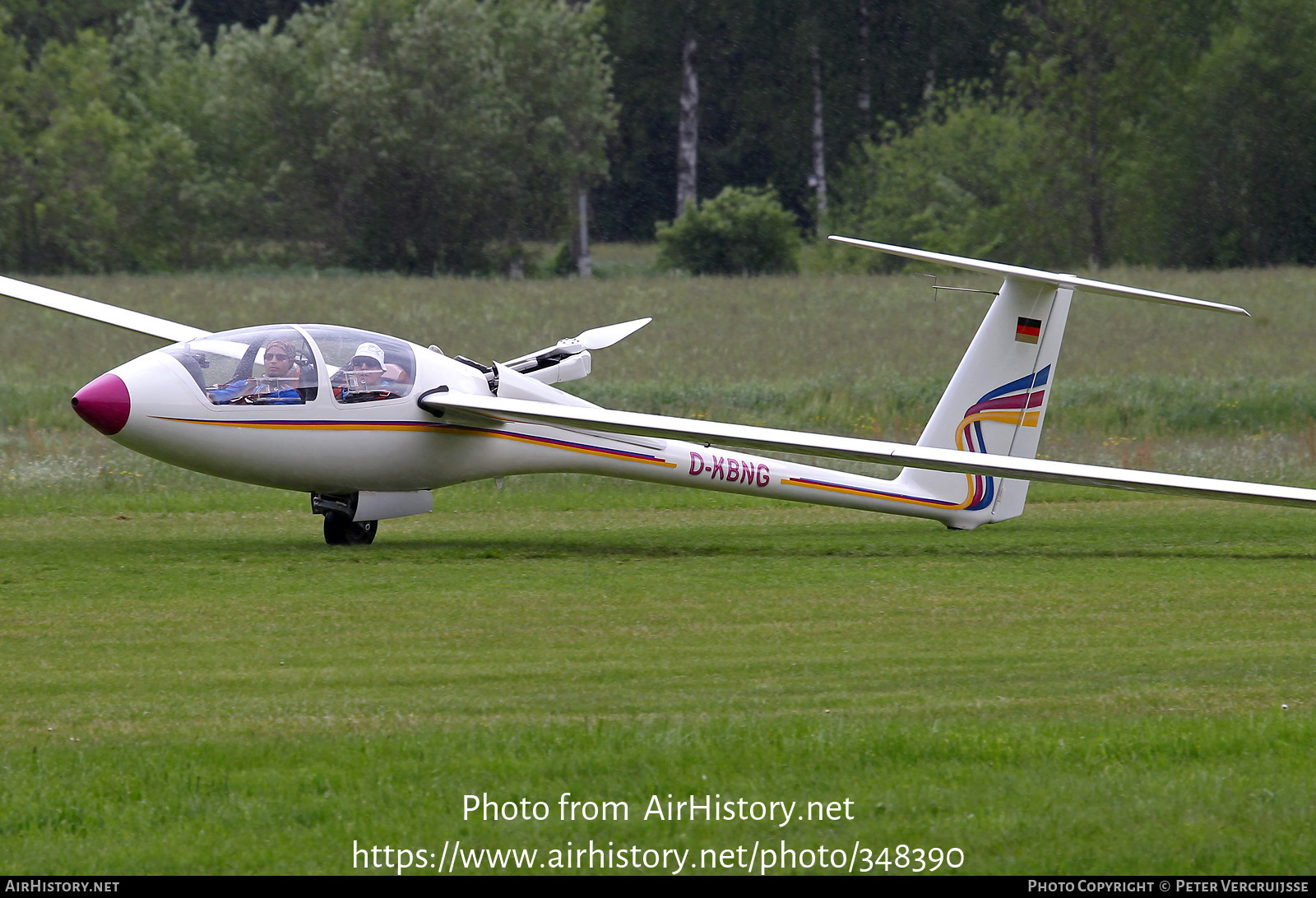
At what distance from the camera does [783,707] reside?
8219mm

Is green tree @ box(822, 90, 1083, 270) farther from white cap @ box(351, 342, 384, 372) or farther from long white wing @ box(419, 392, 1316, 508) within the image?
white cap @ box(351, 342, 384, 372)

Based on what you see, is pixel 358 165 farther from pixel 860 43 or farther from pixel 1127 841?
pixel 1127 841

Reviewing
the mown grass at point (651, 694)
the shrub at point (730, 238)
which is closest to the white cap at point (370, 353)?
the mown grass at point (651, 694)

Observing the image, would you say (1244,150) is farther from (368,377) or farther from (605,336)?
(368,377)

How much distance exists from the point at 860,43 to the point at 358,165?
92.6 feet

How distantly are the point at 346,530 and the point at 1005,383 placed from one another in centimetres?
676

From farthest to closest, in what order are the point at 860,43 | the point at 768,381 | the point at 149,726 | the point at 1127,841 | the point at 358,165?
the point at 860,43, the point at 358,165, the point at 768,381, the point at 149,726, the point at 1127,841

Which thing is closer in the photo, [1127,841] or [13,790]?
[1127,841]

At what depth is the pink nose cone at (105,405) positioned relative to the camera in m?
12.4

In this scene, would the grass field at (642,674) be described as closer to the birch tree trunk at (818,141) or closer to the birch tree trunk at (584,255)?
the birch tree trunk at (584,255)

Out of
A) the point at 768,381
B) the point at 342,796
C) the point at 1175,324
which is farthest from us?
the point at 1175,324

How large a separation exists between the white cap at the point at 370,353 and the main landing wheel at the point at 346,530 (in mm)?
1563

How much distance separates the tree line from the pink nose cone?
5209cm
